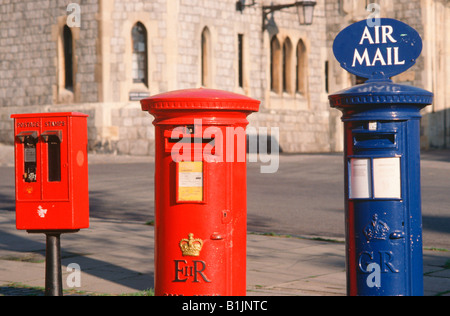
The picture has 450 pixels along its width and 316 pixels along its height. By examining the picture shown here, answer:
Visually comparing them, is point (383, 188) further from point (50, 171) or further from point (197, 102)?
point (50, 171)

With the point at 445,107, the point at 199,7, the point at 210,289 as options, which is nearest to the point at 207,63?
the point at 199,7

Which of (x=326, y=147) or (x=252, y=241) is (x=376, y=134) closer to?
(x=252, y=241)

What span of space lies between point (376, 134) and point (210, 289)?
5.15ft

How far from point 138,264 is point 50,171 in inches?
83.7

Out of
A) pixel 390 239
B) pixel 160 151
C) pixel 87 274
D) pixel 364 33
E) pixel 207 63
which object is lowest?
pixel 87 274

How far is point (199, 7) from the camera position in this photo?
26.5 metres

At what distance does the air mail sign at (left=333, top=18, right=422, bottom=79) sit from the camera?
581 cm

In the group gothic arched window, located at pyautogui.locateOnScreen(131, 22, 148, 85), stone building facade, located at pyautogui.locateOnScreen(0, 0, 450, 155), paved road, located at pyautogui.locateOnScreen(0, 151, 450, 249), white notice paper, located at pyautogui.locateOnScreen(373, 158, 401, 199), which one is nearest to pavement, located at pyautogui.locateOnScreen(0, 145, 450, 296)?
paved road, located at pyautogui.locateOnScreen(0, 151, 450, 249)

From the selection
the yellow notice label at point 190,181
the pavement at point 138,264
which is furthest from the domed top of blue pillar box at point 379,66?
the pavement at point 138,264

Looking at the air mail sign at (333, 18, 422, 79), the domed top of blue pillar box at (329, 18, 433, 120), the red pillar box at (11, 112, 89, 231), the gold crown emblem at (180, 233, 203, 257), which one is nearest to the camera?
the domed top of blue pillar box at (329, 18, 433, 120)

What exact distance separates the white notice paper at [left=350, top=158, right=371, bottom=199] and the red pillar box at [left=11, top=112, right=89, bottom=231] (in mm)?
2055

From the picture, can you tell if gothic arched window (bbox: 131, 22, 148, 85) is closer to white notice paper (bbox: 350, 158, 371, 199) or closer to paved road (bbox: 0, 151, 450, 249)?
paved road (bbox: 0, 151, 450, 249)

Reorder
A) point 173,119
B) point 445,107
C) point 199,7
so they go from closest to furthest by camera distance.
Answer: point 173,119 < point 199,7 < point 445,107

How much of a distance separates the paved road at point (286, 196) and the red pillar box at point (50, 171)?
480 centimetres
